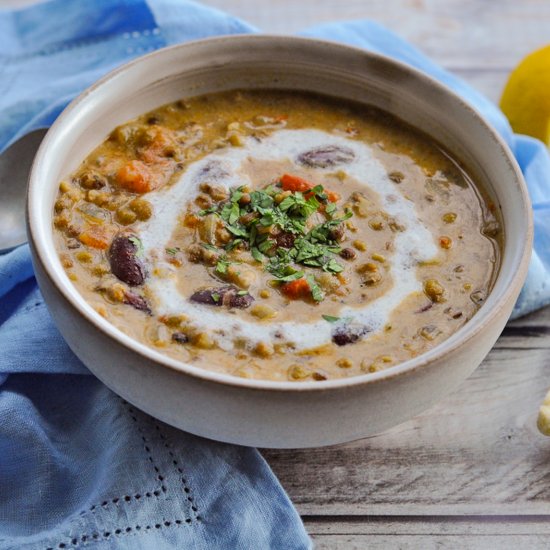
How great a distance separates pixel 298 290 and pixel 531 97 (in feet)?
5.11

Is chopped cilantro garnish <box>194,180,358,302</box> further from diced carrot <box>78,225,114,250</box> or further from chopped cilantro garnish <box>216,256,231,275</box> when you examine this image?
diced carrot <box>78,225,114,250</box>

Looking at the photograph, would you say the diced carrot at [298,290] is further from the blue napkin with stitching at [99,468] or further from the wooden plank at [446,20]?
the wooden plank at [446,20]

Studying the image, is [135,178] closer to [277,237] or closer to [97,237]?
[97,237]

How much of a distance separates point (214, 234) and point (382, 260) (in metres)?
0.49

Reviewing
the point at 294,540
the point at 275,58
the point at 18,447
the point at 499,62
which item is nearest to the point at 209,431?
the point at 294,540

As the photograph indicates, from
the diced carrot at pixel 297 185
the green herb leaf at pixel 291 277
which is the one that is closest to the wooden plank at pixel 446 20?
the diced carrot at pixel 297 185

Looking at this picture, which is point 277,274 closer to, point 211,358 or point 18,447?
point 211,358

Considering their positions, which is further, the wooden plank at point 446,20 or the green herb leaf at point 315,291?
the wooden plank at point 446,20

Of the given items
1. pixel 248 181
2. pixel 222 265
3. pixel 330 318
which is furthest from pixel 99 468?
pixel 248 181

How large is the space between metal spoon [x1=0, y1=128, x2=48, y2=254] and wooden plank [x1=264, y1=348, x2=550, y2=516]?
1.28 m

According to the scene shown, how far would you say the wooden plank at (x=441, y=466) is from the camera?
259 centimetres

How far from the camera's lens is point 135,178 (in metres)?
2.88

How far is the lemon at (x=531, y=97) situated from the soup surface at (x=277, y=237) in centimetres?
66

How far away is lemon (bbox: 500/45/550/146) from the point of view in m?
3.51
